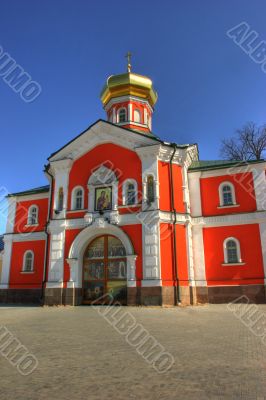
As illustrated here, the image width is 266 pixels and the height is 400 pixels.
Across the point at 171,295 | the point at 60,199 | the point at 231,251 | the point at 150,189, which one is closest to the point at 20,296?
the point at 60,199

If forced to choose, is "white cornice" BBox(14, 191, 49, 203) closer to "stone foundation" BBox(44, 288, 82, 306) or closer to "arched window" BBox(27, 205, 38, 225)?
"arched window" BBox(27, 205, 38, 225)

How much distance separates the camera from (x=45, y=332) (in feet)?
28.0

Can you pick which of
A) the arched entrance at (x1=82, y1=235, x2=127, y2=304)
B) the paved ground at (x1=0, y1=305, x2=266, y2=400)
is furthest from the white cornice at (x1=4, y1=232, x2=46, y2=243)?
the paved ground at (x1=0, y1=305, x2=266, y2=400)

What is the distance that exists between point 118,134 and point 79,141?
2227 millimetres

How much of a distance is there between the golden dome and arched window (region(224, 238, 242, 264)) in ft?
35.9

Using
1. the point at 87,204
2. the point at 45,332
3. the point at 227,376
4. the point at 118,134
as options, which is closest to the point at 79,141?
the point at 118,134

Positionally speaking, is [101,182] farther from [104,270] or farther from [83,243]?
[104,270]

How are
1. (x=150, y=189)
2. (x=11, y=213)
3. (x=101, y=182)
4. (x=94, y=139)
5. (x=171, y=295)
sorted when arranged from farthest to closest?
(x=11, y=213) < (x=94, y=139) < (x=101, y=182) < (x=150, y=189) < (x=171, y=295)

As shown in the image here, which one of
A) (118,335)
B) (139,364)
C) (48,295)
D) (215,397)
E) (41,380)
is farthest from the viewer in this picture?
(48,295)

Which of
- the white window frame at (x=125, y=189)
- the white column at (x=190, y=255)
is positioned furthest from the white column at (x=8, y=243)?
the white column at (x=190, y=255)

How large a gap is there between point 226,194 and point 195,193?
1.59 metres

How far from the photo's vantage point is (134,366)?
537 cm

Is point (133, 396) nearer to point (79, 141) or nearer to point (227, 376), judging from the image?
point (227, 376)

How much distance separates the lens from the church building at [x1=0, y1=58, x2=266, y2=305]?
619 inches
